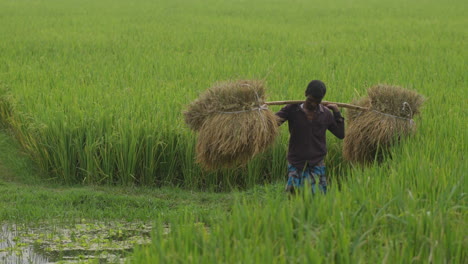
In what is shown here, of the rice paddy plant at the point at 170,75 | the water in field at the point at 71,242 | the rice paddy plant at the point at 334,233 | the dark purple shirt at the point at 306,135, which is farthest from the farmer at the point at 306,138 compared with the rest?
the water in field at the point at 71,242

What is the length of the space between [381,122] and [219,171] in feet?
4.65

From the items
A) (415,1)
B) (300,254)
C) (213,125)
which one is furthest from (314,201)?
(415,1)

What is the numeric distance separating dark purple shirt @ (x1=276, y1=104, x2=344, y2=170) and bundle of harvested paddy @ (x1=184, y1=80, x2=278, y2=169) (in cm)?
14

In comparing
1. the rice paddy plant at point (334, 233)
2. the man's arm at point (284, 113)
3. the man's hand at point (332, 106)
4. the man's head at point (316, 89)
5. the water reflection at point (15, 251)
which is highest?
the man's head at point (316, 89)

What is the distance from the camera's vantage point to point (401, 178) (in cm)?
330

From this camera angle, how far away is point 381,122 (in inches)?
163

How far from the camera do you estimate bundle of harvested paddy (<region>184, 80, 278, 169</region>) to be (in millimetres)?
3773

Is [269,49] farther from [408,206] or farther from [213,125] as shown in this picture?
[408,206]

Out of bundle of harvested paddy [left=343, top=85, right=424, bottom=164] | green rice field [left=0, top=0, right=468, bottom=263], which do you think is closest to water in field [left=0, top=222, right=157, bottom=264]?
green rice field [left=0, top=0, right=468, bottom=263]

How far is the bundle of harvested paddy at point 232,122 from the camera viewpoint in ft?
12.4

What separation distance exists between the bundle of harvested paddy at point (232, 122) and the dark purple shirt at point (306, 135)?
14 cm

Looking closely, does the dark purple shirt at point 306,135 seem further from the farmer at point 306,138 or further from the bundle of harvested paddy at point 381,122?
the bundle of harvested paddy at point 381,122

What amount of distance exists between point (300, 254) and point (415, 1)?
2342cm

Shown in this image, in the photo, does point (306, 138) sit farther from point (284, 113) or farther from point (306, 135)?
point (284, 113)
